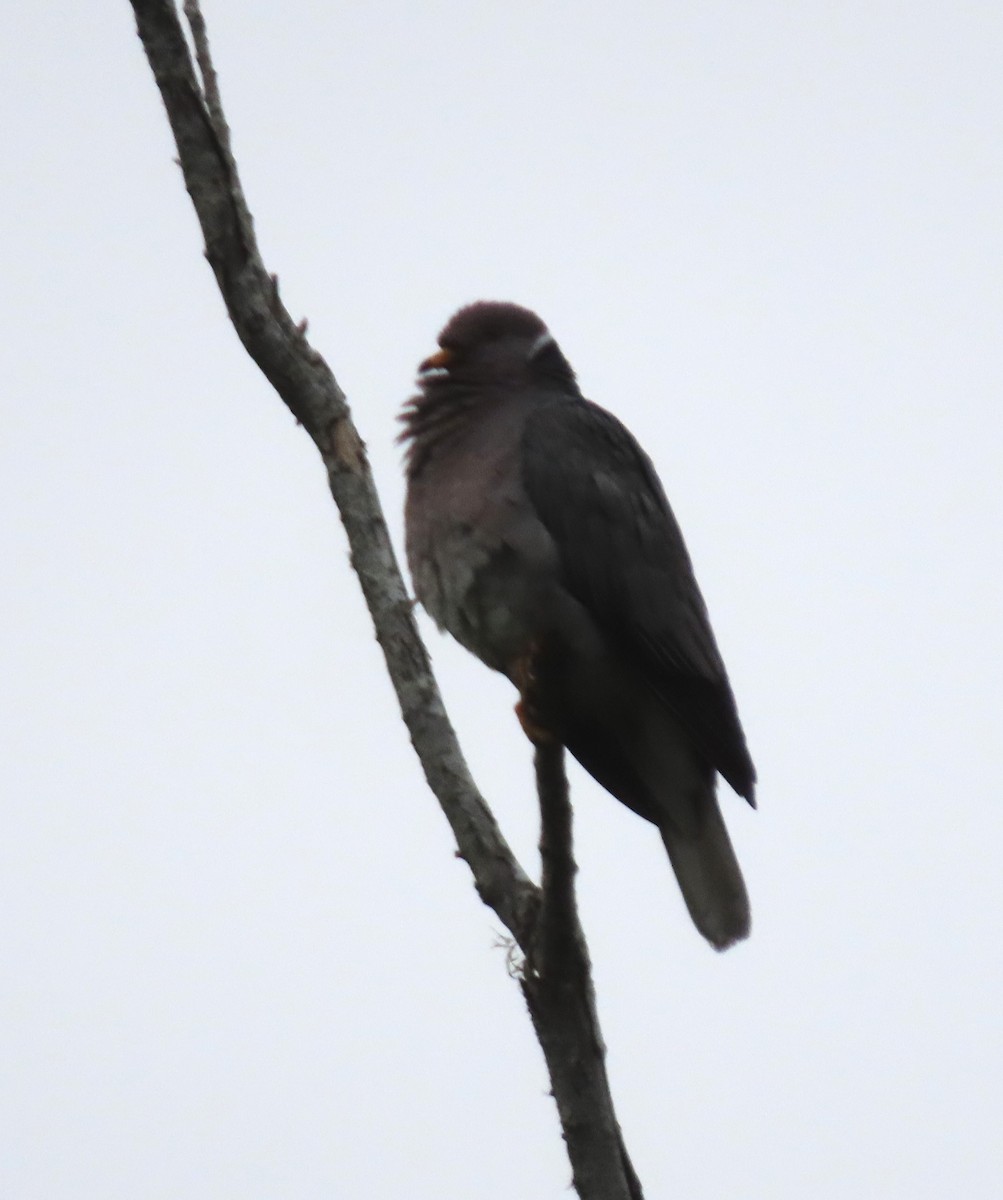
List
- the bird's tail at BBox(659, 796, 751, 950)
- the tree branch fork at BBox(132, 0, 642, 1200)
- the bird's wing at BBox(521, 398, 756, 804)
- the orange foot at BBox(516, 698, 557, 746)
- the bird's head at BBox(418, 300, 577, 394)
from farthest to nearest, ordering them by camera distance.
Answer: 1. the bird's head at BBox(418, 300, 577, 394)
2. the bird's wing at BBox(521, 398, 756, 804)
3. the bird's tail at BBox(659, 796, 751, 950)
4. the orange foot at BBox(516, 698, 557, 746)
5. the tree branch fork at BBox(132, 0, 642, 1200)

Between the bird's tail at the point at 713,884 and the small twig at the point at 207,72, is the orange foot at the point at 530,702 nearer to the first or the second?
the bird's tail at the point at 713,884

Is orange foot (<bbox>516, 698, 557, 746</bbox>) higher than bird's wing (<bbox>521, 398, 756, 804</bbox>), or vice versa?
bird's wing (<bbox>521, 398, 756, 804</bbox>)

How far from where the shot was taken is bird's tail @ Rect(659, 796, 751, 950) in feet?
11.0

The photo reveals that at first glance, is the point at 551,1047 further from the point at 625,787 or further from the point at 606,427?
the point at 606,427

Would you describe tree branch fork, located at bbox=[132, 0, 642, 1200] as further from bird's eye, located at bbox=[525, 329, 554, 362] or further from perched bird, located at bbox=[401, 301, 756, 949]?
bird's eye, located at bbox=[525, 329, 554, 362]

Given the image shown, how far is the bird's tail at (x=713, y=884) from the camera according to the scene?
3.37m

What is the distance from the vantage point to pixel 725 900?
3.38m

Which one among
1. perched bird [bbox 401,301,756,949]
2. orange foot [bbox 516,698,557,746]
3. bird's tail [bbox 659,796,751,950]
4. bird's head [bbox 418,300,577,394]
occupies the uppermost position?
bird's head [bbox 418,300,577,394]

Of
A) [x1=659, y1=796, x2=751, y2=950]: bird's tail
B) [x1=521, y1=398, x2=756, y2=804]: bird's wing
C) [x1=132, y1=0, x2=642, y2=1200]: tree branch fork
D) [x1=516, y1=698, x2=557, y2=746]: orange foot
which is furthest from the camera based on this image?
[x1=521, y1=398, x2=756, y2=804]: bird's wing

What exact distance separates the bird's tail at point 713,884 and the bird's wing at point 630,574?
0.47 feet

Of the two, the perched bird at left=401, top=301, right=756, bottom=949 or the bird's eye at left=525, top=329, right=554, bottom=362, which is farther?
the bird's eye at left=525, top=329, right=554, bottom=362


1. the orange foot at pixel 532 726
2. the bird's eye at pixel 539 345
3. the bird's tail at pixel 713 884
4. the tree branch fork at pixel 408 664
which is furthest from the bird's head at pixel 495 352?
the bird's tail at pixel 713 884

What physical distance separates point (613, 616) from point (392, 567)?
68 cm

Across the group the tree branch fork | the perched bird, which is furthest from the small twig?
the perched bird
